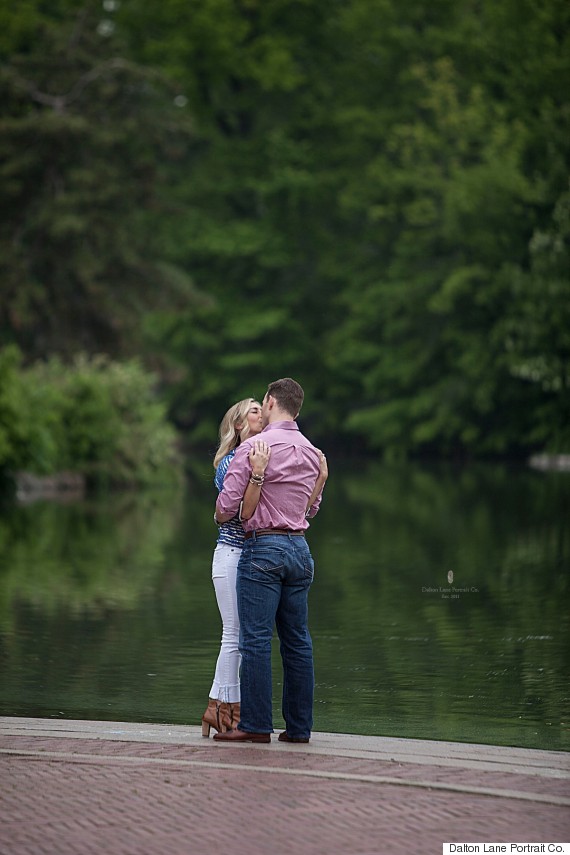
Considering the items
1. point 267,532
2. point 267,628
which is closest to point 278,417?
point 267,532

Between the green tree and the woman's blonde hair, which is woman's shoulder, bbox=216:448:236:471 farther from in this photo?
the green tree

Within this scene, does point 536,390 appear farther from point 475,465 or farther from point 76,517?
point 76,517

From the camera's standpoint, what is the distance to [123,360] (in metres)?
53.1

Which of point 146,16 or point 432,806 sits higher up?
point 146,16

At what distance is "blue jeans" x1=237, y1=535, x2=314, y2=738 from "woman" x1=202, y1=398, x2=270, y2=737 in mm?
181

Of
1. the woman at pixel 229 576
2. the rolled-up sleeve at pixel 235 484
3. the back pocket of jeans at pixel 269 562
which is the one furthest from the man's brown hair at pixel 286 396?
the back pocket of jeans at pixel 269 562

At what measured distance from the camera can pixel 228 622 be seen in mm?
8641

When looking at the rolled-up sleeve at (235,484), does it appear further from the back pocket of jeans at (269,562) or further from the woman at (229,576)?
the back pocket of jeans at (269,562)

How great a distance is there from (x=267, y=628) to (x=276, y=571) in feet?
0.98

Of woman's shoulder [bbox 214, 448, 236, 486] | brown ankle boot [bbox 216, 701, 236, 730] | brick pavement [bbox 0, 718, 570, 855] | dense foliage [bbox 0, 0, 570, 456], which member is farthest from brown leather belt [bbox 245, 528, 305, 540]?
dense foliage [bbox 0, 0, 570, 456]

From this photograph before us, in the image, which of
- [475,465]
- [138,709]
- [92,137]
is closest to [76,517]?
[138,709]

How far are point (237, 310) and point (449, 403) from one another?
582 inches

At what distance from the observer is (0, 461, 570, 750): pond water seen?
10.0 metres

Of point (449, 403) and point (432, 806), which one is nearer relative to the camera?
point (432, 806)
